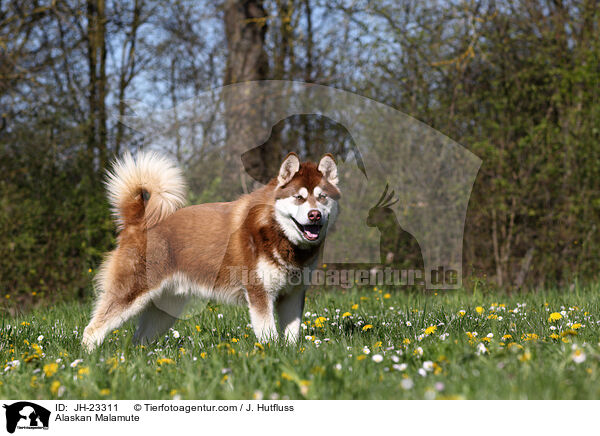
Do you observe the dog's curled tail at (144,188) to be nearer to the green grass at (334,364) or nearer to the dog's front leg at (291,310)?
the green grass at (334,364)

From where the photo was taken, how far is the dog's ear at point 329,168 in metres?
4.08

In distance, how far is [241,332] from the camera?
15.5 feet

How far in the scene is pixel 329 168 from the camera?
163 inches

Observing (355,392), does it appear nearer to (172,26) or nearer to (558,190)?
(558,190)

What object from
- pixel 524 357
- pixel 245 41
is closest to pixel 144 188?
pixel 524 357

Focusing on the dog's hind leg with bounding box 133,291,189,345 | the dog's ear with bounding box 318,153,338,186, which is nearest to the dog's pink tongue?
the dog's ear with bounding box 318,153,338,186

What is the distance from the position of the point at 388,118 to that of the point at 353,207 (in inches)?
55.8

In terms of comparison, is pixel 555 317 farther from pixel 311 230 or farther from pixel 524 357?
pixel 311 230

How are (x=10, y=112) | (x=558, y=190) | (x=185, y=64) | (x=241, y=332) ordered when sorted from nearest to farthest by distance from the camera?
(x=241, y=332) < (x=558, y=190) < (x=10, y=112) < (x=185, y=64)

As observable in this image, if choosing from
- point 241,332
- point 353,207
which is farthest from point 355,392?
point 353,207

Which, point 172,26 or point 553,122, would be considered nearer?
point 553,122

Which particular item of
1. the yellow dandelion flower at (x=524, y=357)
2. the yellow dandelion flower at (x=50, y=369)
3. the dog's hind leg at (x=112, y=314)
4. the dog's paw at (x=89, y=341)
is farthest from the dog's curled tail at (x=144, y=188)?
the yellow dandelion flower at (x=524, y=357)
